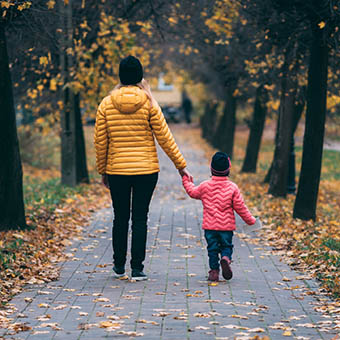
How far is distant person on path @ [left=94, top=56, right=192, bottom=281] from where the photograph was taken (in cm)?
709

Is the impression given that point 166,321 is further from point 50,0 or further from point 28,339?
point 50,0

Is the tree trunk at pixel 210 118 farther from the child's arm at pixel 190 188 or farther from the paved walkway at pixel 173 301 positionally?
the child's arm at pixel 190 188

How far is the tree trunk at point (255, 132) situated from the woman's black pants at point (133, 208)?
47.2ft

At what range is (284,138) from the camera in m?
16.2

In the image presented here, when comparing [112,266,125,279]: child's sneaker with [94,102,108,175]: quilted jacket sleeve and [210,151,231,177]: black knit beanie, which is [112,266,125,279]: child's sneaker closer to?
[94,102,108,175]: quilted jacket sleeve

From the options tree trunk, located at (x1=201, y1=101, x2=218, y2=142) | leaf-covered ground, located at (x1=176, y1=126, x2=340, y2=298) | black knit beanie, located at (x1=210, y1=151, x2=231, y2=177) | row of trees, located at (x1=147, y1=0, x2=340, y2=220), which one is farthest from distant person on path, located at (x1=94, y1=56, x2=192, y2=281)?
tree trunk, located at (x1=201, y1=101, x2=218, y2=142)

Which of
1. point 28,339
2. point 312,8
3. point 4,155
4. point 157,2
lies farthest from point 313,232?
point 157,2

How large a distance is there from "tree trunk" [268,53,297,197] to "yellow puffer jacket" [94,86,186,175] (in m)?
8.92

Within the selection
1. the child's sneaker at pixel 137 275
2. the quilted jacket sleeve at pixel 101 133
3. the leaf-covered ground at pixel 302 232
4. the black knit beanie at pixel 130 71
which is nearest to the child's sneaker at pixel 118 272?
the child's sneaker at pixel 137 275

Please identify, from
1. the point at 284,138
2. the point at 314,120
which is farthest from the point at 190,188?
the point at 284,138

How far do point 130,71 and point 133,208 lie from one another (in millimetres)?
1354

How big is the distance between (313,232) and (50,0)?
5.32 metres

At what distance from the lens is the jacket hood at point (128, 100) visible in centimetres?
704

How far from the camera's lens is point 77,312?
6.08 m
